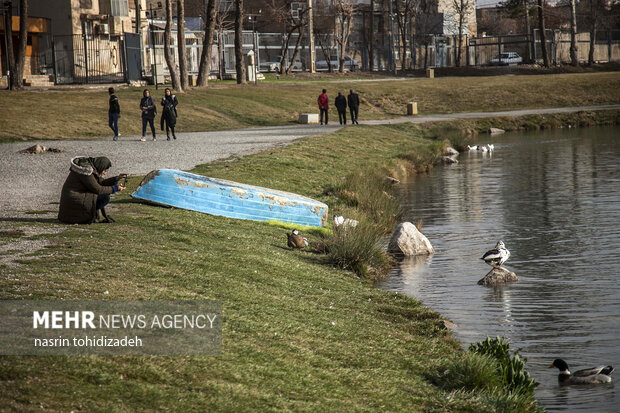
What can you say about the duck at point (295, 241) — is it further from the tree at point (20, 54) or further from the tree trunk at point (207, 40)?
the tree trunk at point (207, 40)

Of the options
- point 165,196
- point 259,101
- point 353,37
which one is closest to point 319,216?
point 165,196

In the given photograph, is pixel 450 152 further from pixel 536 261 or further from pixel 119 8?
pixel 119 8

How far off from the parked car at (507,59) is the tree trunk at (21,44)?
54665 millimetres

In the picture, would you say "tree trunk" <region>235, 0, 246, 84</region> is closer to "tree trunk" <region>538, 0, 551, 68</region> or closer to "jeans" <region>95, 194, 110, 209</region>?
"tree trunk" <region>538, 0, 551, 68</region>

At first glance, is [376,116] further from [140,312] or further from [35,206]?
[140,312]

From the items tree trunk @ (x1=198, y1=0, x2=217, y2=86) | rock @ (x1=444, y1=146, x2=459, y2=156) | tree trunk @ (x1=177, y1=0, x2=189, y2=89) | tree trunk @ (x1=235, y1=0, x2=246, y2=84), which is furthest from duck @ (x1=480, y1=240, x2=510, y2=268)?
tree trunk @ (x1=235, y1=0, x2=246, y2=84)

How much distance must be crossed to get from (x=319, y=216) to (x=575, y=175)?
14363 mm

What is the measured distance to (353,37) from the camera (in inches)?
3964

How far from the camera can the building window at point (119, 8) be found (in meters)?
61.6

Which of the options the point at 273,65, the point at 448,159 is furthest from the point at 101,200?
the point at 273,65

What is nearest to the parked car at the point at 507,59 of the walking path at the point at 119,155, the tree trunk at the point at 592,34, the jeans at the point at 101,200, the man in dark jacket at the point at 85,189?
the tree trunk at the point at 592,34

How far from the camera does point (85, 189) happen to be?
13.3 meters

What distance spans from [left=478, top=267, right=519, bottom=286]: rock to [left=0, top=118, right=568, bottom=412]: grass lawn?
2.11 m

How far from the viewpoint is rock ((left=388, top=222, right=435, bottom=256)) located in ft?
55.6
